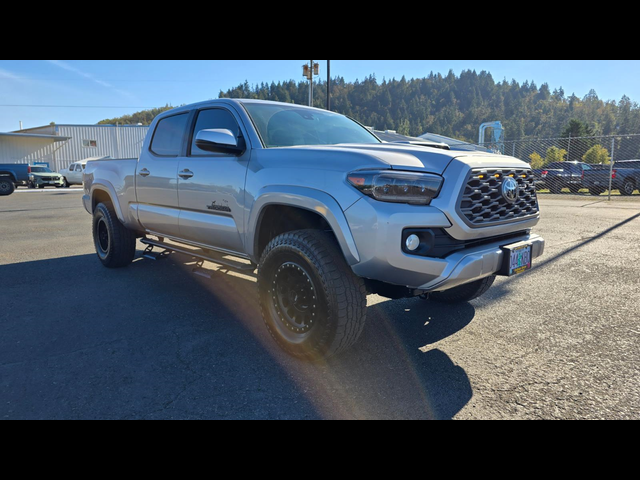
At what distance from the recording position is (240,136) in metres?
3.68

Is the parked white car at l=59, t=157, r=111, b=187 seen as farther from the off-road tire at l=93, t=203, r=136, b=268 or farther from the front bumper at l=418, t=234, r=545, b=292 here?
the front bumper at l=418, t=234, r=545, b=292

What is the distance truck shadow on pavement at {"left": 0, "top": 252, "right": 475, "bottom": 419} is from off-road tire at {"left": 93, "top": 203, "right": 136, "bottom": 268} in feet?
2.99

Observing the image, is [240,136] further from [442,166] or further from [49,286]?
[49,286]

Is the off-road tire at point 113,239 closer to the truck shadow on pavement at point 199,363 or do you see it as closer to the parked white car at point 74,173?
the truck shadow on pavement at point 199,363

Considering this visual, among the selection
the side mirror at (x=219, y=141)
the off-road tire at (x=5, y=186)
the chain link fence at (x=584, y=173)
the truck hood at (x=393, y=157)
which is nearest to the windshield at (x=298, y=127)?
the side mirror at (x=219, y=141)

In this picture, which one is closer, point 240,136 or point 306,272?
point 306,272

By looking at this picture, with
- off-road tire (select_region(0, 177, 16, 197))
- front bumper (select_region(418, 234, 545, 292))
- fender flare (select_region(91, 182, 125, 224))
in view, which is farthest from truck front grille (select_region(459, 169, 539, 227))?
off-road tire (select_region(0, 177, 16, 197))

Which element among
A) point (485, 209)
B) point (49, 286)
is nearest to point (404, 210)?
point (485, 209)

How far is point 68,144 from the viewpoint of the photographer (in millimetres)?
38438

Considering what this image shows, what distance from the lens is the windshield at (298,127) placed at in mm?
3730

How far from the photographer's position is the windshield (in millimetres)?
3730

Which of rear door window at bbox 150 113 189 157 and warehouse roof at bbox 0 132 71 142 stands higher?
warehouse roof at bbox 0 132 71 142
